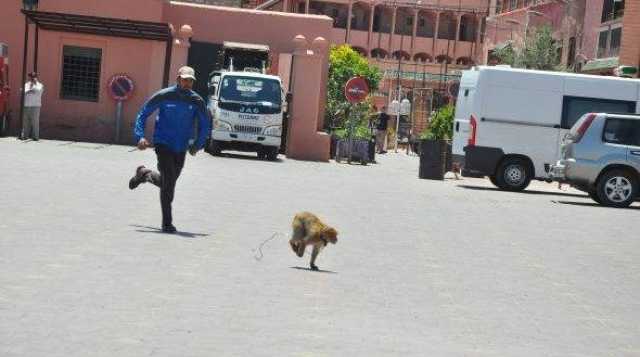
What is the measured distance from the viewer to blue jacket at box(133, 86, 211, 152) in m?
16.4

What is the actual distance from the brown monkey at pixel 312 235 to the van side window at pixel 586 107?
1981 centimetres

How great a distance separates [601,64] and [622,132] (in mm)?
31125

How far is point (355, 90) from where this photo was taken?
4278 cm

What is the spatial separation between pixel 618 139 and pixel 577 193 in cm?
752

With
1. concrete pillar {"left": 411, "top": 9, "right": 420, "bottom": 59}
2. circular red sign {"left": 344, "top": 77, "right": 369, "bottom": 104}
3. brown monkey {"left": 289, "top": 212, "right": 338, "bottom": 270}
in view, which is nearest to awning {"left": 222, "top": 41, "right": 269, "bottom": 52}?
circular red sign {"left": 344, "top": 77, "right": 369, "bottom": 104}

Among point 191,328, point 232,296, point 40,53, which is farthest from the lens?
point 40,53

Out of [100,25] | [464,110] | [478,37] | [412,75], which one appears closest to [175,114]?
[464,110]

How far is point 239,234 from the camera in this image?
1620 centimetres

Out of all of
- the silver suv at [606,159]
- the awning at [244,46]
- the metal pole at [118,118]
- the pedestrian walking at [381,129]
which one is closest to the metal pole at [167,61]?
the metal pole at [118,118]

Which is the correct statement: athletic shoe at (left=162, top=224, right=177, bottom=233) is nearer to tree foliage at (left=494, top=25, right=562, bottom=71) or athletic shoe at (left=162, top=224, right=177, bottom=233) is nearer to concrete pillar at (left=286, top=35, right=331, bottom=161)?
concrete pillar at (left=286, top=35, right=331, bottom=161)

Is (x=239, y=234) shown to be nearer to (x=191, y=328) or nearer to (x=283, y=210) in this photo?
(x=283, y=210)

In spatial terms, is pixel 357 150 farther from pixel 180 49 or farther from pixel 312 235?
pixel 312 235

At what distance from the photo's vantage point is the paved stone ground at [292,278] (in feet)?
29.0

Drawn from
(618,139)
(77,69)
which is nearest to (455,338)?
(618,139)
